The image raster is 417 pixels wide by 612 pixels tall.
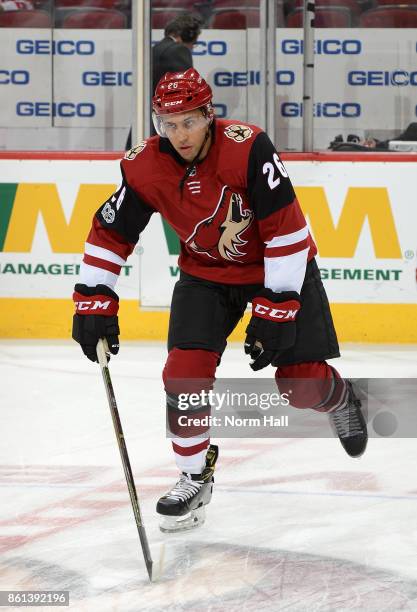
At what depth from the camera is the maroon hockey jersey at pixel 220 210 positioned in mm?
2623

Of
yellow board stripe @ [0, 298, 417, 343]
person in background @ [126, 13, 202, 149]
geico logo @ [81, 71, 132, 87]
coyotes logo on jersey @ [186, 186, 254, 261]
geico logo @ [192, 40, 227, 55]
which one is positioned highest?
coyotes logo on jersey @ [186, 186, 254, 261]

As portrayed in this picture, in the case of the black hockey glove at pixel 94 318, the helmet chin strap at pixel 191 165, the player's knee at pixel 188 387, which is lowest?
the player's knee at pixel 188 387

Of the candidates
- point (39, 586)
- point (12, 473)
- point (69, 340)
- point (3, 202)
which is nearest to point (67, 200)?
point (3, 202)

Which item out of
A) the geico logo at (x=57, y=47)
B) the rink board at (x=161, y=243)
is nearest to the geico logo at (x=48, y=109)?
the geico logo at (x=57, y=47)

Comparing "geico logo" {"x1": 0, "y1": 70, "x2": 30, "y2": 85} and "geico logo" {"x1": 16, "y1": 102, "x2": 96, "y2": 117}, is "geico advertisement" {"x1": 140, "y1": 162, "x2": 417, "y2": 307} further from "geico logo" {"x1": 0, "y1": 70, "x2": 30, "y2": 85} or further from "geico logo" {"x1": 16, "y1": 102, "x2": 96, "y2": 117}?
"geico logo" {"x1": 0, "y1": 70, "x2": 30, "y2": 85}

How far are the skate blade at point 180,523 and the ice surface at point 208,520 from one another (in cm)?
2

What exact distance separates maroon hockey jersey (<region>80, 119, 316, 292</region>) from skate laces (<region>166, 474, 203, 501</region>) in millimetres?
503

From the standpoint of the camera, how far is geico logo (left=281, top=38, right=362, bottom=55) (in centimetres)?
571

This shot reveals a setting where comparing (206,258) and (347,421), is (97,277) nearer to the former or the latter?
(206,258)

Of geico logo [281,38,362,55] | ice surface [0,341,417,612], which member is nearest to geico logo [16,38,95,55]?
geico logo [281,38,362,55]

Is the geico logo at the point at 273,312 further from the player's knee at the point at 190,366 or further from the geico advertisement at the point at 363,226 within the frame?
the geico advertisement at the point at 363,226

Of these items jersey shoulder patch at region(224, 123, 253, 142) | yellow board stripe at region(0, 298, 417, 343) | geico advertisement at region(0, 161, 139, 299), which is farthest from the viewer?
geico advertisement at region(0, 161, 139, 299)

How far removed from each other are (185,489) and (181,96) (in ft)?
3.09

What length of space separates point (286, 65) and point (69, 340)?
1.80 metres
